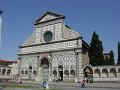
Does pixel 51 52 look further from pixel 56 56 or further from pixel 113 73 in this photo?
pixel 113 73

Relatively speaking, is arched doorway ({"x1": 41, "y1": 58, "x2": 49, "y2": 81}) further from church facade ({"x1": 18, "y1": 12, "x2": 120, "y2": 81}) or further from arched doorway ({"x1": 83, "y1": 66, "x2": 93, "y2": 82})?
arched doorway ({"x1": 83, "y1": 66, "x2": 93, "y2": 82})

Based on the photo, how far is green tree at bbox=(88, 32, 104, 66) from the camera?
4766cm

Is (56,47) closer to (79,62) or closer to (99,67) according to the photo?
(79,62)

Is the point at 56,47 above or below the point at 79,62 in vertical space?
above

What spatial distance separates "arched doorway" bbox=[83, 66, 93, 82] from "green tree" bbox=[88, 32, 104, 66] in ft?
5.66

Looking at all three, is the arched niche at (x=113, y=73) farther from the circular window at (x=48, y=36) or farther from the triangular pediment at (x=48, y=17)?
the circular window at (x=48, y=36)

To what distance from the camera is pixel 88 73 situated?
47.5m

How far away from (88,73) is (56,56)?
8.17 meters

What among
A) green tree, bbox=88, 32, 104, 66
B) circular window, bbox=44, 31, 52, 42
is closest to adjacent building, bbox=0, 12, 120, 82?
circular window, bbox=44, 31, 52, 42

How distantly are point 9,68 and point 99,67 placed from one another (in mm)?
26950

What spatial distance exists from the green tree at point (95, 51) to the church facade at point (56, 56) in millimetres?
1458

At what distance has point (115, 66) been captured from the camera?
42.8 metres

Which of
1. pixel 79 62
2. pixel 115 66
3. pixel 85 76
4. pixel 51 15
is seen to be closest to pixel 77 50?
pixel 79 62

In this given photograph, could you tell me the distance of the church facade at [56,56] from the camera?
152ft
